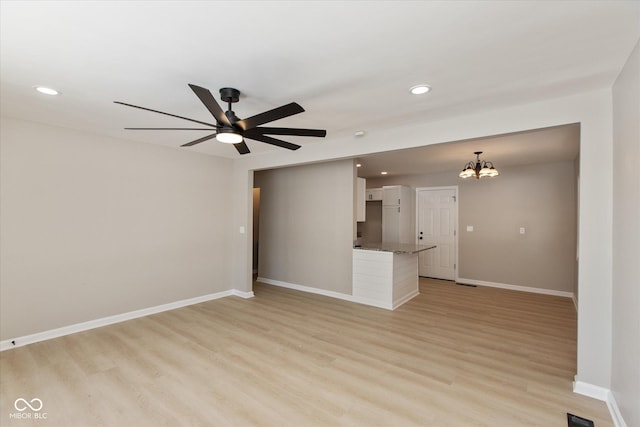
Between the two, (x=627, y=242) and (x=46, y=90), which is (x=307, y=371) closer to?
(x=627, y=242)

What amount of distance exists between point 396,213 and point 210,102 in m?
5.51

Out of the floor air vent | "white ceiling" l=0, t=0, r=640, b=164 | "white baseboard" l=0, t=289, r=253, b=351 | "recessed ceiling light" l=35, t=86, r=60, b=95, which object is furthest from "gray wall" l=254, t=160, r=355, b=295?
"recessed ceiling light" l=35, t=86, r=60, b=95

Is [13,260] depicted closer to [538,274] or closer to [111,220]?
[111,220]

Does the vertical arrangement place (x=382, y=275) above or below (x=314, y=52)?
below

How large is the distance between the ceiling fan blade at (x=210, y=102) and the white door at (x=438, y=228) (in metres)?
5.90

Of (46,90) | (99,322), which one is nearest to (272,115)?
(46,90)

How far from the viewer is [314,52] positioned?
6.50 feet

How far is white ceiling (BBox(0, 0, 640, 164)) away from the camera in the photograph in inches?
62.6

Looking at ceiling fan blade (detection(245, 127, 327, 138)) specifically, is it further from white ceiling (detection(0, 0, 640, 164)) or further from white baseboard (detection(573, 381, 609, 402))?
white baseboard (detection(573, 381, 609, 402))

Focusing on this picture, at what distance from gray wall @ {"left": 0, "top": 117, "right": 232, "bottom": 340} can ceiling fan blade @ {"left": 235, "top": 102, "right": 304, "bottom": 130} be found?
276 cm

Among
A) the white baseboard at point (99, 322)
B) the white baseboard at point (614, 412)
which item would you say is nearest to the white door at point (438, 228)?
Answer: the white baseboard at point (99, 322)

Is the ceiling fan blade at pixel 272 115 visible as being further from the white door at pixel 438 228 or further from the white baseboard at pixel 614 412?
the white door at pixel 438 228

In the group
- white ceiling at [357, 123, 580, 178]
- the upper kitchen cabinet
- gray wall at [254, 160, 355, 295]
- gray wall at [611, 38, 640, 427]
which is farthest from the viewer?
the upper kitchen cabinet

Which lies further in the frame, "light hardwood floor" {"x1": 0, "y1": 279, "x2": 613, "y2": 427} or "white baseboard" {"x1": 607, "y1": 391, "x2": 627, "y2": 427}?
"light hardwood floor" {"x1": 0, "y1": 279, "x2": 613, "y2": 427}
